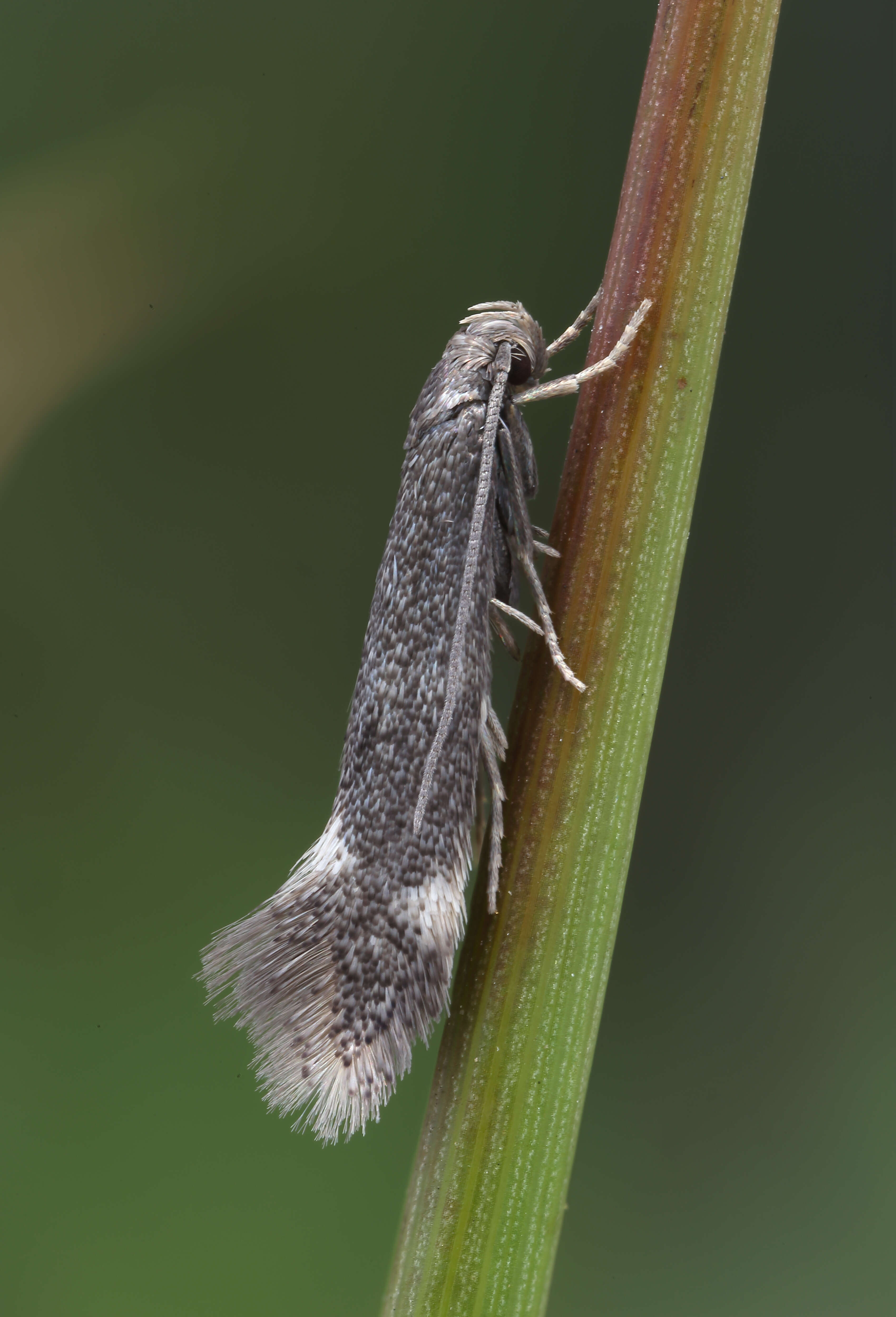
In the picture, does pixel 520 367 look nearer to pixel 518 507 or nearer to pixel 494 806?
pixel 518 507

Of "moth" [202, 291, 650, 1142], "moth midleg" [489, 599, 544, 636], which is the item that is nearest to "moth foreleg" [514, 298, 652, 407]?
"moth" [202, 291, 650, 1142]

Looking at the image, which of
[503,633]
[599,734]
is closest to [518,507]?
[503,633]

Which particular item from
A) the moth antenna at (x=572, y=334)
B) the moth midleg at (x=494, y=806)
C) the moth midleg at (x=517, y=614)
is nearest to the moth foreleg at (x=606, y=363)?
the moth antenna at (x=572, y=334)

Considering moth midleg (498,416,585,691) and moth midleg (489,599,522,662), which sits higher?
moth midleg (498,416,585,691)

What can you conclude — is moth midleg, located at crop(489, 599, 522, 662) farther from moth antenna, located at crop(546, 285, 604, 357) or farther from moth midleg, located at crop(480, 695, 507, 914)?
moth antenna, located at crop(546, 285, 604, 357)

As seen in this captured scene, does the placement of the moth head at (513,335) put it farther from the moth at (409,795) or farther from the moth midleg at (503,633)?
the moth midleg at (503,633)

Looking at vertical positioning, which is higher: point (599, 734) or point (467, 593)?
point (467, 593)
